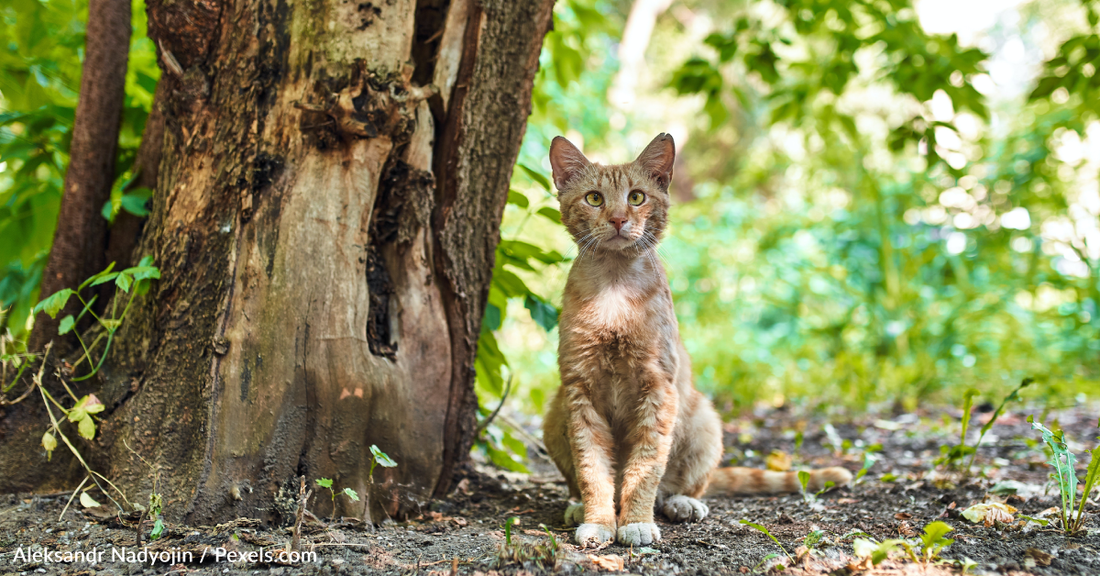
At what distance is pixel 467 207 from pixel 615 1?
43.6ft

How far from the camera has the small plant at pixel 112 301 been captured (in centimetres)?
197

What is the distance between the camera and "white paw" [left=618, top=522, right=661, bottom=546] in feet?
6.83

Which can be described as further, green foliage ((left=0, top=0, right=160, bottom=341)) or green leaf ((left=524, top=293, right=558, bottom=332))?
green leaf ((left=524, top=293, right=558, bottom=332))

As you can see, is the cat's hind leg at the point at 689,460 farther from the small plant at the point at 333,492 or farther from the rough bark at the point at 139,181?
the rough bark at the point at 139,181

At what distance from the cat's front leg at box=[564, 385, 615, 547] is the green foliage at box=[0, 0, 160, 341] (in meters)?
1.77

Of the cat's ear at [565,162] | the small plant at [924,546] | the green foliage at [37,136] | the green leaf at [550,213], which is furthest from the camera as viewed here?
the green leaf at [550,213]

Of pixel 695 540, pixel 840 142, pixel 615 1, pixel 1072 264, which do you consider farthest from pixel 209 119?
pixel 615 1

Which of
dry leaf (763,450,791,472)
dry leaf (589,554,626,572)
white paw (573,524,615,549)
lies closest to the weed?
dry leaf (589,554,626,572)

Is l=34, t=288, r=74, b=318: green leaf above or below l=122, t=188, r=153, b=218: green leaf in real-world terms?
below

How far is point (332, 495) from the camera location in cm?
215

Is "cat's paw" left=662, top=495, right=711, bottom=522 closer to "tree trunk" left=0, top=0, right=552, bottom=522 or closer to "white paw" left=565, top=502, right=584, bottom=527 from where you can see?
"white paw" left=565, top=502, right=584, bottom=527

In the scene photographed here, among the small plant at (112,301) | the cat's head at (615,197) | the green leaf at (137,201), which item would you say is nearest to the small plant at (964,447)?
the cat's head at (615,197)

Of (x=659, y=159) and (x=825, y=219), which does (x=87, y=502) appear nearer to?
(x=659, y=159)

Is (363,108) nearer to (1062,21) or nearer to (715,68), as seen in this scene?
(715,68)
